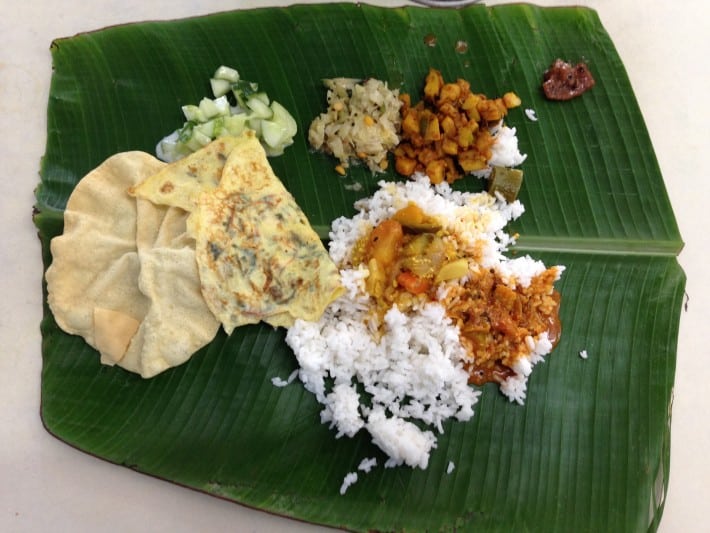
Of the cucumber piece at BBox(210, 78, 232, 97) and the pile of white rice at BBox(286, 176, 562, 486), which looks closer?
the pile of white rice at BBox(286, 176, 562, 486)

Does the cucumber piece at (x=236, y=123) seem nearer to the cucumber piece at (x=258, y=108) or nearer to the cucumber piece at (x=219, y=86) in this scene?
the cucumber piece at (x=258, y=108)

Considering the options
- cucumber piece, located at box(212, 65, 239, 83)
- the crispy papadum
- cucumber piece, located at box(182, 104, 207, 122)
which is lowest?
the crispy papadum

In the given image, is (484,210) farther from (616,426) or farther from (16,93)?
(16,93)

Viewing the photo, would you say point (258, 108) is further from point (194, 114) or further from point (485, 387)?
point (485, 387)

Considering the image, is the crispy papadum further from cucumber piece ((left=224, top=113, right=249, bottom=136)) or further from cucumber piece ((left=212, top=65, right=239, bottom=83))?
cucumber piece ((left=212, top=65, right=239, bottom=83))

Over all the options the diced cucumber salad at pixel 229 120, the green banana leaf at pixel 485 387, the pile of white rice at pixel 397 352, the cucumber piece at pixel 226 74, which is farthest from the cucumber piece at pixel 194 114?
the pile of white rice at pixel 397 352

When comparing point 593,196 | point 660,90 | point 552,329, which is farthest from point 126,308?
point 660,90

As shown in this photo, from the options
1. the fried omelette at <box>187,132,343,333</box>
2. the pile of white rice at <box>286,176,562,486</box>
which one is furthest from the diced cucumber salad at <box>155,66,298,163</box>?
the pile of white rice at <box>286,176,562,486</box>
